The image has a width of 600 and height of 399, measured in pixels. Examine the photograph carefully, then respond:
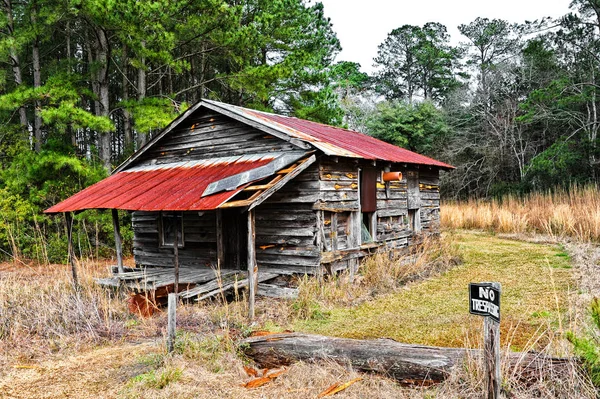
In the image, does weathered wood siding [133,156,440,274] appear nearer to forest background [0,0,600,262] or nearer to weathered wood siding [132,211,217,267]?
weathered wood siding [132,211,217,267]

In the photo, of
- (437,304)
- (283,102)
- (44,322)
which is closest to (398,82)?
(283,102)

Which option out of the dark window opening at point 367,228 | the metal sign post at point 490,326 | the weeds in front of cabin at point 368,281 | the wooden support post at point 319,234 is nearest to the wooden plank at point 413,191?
the weeds in front of cabin at point 368,281

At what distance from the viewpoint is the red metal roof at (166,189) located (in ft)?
26.4

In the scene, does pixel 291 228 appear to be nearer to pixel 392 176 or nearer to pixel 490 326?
pixel 392 176

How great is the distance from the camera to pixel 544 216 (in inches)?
663

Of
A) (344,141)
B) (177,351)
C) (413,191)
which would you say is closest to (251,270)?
(177,351)

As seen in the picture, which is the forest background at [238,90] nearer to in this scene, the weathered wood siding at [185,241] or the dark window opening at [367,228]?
the weathered wood siding at [185,241]

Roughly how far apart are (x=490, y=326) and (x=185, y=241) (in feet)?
29.7

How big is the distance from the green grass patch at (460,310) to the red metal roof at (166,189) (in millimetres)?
3108

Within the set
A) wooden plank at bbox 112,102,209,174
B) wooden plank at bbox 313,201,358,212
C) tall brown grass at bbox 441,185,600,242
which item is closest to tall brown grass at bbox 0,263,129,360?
wooden plank at bbox 313,201,358,212

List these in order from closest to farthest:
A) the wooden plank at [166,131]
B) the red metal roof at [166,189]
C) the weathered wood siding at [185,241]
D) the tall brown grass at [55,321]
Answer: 1. the tall brown grass at [55,321]
2. the red metal roof at [166,189]
3. the weathered wood siding at [185,241]
4. the wooden plank at [166,131]

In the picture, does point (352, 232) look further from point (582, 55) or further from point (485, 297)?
point (582, 55)

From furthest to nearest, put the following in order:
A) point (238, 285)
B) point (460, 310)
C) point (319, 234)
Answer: point (319, 234)
point (238, 285)
point (460, 310)

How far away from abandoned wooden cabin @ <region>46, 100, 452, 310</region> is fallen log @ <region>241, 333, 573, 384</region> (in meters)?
2.08
